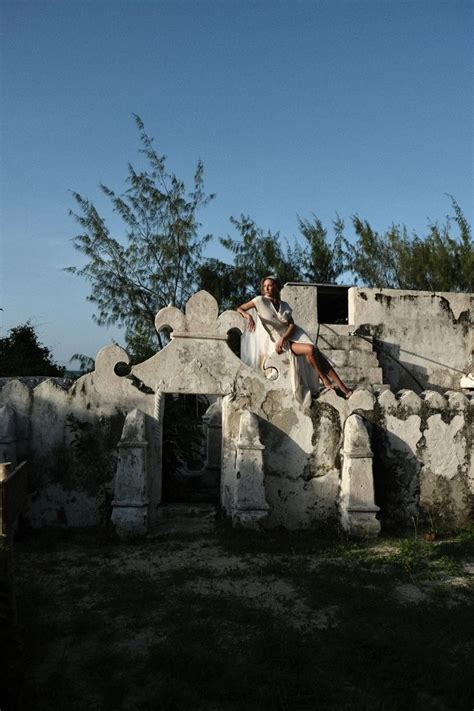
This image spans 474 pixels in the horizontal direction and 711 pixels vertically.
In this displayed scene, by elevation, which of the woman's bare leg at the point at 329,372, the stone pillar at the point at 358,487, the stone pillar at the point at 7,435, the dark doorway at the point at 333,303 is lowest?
the stone pillar at the point at 358,487

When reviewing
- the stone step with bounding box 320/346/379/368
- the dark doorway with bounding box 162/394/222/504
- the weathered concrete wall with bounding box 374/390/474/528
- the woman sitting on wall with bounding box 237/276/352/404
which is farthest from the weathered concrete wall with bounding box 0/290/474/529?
the stone step with bounding box 320/346/379/368

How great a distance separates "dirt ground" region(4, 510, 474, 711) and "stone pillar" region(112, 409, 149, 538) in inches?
8.9

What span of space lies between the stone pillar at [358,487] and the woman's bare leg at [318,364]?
2.43ft

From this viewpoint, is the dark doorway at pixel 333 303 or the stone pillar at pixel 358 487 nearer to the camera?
the stone pillar at pixel 358 487

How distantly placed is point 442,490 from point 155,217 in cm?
2000

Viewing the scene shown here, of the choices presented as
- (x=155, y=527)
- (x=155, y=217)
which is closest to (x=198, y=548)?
(x=155, y=527)

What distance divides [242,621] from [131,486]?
8.79ft

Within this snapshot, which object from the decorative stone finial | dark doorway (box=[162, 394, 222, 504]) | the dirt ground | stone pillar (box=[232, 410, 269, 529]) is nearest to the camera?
the dirt ground

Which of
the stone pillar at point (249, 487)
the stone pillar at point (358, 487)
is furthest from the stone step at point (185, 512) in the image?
the stone pillar at point (358, 487)

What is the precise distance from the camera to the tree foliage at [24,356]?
17484 mm

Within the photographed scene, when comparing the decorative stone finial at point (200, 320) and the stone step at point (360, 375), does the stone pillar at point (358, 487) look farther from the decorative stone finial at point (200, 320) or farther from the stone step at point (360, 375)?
the stone step at point (360, 375)

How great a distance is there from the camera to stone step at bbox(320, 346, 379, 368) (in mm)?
12867

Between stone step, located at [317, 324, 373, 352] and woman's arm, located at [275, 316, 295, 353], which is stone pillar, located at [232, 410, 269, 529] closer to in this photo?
woman's arm, located at [275, 316, 295, 353]

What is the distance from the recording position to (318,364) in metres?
7.53
